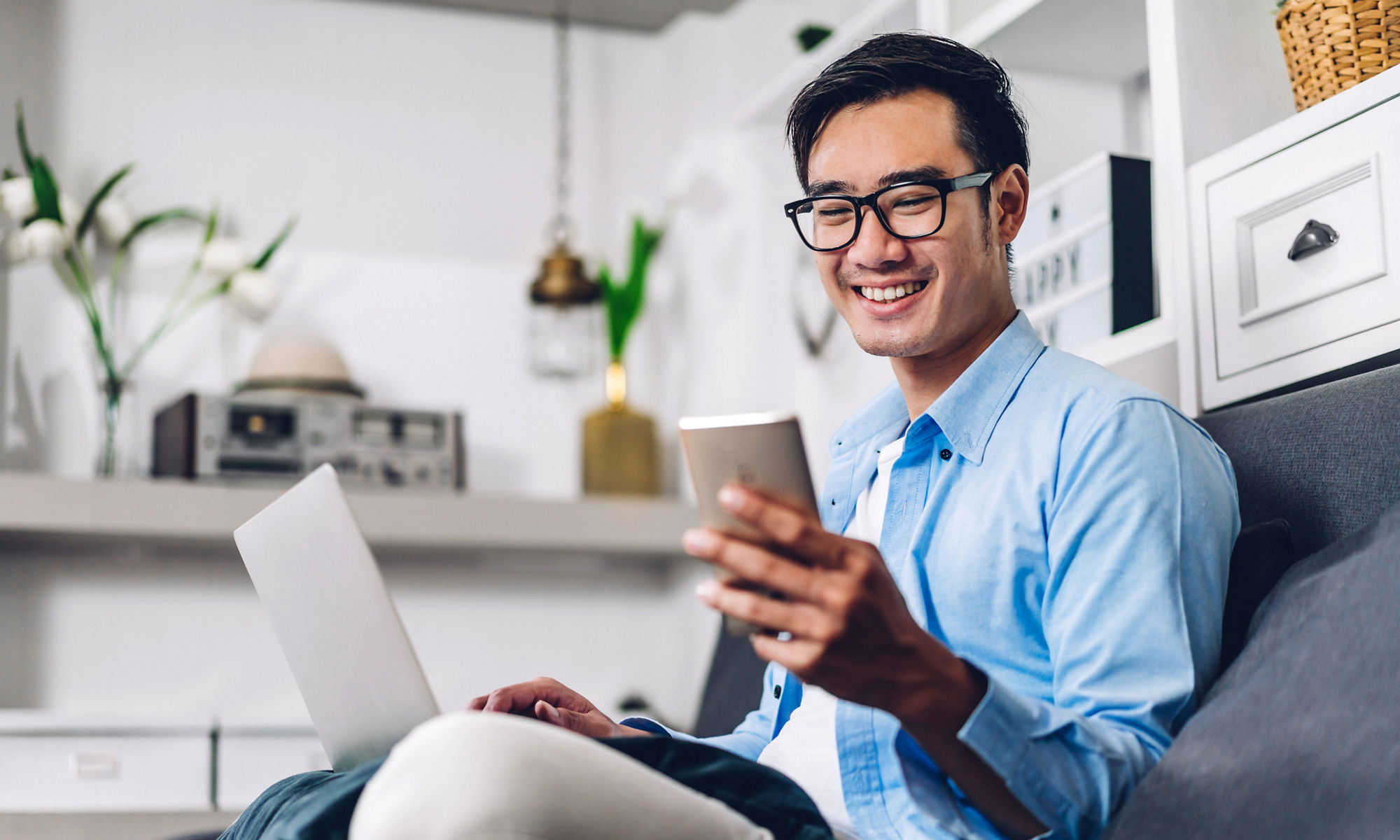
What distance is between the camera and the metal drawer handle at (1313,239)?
1.42 metres

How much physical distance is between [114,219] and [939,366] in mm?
2591

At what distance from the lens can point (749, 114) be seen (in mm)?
3062

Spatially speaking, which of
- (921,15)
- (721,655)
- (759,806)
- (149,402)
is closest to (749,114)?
(921,15)

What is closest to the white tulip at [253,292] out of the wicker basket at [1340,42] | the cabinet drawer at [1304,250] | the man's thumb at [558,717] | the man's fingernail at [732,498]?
the man's thumb at [558,717]

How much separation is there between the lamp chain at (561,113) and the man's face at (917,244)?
8.44 feet

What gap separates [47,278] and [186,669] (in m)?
1.04

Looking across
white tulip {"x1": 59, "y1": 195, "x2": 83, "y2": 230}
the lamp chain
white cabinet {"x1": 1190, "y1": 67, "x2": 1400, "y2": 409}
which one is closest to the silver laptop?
white cabinet {"x1": 1190, "y1": 67, "x2": 1400, "y2": 409}

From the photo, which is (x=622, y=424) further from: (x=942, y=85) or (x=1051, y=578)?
(x=1051, y=578)

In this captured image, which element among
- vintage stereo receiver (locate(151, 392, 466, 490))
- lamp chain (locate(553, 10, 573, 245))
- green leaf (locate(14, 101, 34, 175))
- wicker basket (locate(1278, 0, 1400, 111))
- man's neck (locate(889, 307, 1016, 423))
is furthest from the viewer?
lamp chain (locate(553, 10, 573, 245))

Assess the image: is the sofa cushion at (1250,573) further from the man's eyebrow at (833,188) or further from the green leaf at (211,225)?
the green leaf at (211,225)

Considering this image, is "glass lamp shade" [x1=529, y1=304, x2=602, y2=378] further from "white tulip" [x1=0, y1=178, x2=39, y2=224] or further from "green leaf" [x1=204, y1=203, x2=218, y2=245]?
"white tulip" [x1=0, y1=178, x2=39, y2=224]

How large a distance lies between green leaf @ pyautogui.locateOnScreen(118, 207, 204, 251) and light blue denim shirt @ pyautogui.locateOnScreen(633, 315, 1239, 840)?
8.60ft

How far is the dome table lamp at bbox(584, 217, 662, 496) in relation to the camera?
3504 mm

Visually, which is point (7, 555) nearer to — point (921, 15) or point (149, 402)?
point (149, 402)
